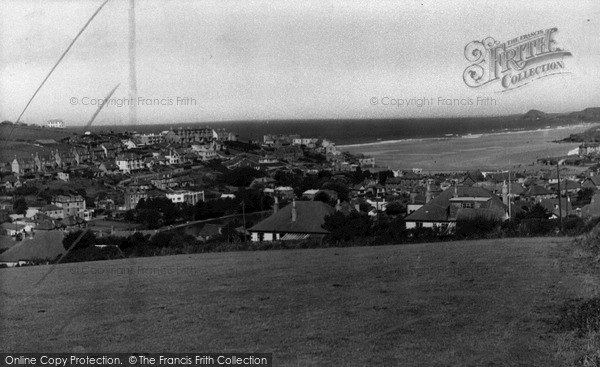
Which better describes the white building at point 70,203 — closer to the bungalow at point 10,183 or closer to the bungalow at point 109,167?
the bungalow at point 109,167

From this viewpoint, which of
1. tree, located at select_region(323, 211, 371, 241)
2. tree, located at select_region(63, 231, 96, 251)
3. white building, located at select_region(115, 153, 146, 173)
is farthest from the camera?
white building, located at select_region(115, 153, 146, 173)

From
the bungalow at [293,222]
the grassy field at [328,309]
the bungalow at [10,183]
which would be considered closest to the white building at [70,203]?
the bungalow at [10,183]

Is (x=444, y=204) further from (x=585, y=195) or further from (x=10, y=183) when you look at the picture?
(x=10, y=183)

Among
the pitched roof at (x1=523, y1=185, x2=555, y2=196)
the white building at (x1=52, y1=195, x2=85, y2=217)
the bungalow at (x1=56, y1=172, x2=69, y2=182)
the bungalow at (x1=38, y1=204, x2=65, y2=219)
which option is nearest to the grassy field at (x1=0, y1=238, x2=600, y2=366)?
the pitched roof at (x1=523, y1=185, x2=555, y2=196)

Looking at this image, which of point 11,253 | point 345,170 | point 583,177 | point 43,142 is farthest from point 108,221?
point 583,177

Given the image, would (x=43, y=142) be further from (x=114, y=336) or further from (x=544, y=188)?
(x=114, y=336)

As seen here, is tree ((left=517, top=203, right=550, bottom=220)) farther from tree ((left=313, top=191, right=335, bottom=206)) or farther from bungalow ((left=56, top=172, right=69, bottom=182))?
bungalow ((left=56, top=172, right=69, bottom=182))
